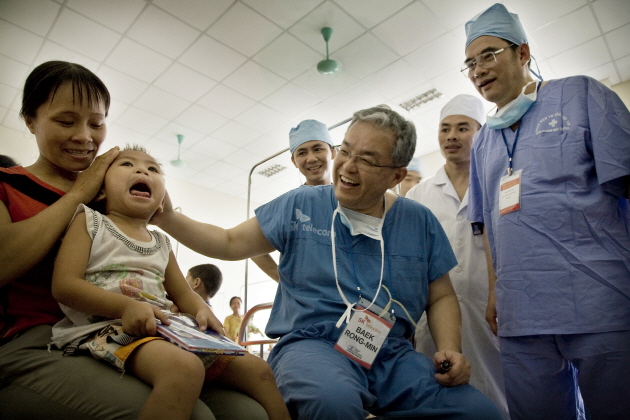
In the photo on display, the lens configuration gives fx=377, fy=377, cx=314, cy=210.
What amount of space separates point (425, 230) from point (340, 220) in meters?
0.32

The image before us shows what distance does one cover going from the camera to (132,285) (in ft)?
2.99

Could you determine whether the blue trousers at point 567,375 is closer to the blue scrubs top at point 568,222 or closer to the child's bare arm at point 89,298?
the blue scrubs top at point 568,222

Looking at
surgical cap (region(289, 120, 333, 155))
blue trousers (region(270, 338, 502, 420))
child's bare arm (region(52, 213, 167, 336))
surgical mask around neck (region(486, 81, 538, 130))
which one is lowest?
blue trousers (region(270, 338, 502, 420))

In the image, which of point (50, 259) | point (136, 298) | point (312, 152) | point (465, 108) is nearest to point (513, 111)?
point (465, 108)

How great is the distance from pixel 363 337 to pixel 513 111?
3.38 ft

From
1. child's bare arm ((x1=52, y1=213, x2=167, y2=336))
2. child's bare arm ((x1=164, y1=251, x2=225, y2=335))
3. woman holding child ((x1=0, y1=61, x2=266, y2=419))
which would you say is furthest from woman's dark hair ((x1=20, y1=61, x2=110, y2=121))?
child's bare arm ((x1=164, y1=251, x2=225, y2=335))

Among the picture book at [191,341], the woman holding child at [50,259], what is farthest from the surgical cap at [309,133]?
the picture book at [191,341]

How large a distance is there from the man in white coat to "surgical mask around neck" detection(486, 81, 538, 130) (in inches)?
18.0

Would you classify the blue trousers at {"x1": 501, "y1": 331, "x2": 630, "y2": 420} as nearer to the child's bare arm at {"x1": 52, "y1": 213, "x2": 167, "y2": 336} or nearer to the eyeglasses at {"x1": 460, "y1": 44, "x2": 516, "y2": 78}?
the eyeglasses at {"x1": 460, "y1": 44, "x2": 516, "y2": 78}

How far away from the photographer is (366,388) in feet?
3.33

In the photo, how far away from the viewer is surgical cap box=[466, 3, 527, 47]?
5.00 feet

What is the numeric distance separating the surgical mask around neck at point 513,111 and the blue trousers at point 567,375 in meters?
0.78

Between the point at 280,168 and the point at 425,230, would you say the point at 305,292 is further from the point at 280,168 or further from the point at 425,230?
the point at 280,168

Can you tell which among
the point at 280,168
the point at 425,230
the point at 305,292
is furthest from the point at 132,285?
the point at 280,168
